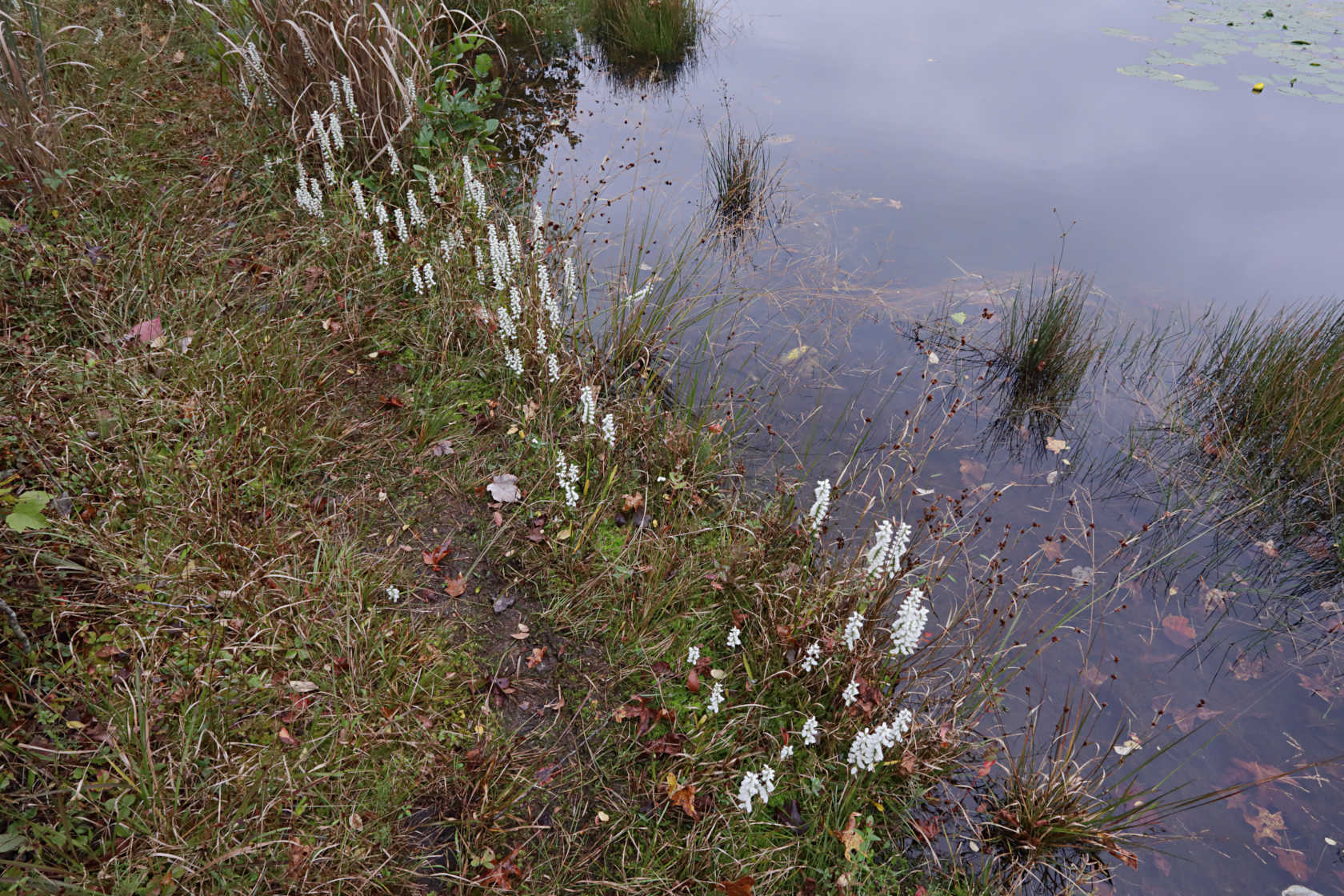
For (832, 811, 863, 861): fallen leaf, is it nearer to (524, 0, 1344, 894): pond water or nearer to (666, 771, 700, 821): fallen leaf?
(666, 771, 700, 821): fallen leaf

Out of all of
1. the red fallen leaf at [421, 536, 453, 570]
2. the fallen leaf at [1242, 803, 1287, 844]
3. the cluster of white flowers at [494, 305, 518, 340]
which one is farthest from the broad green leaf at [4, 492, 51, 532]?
the fallen leaf at [1242, 803, 1287, 844]

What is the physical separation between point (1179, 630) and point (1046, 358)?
1.93 metres

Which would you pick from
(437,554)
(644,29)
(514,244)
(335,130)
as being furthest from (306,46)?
(644,29)

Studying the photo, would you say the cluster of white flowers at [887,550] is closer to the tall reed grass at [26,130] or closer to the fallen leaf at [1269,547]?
the fallen leaf at [1269,547]

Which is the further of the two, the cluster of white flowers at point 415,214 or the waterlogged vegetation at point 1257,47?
the waterlogged vegetation at point 1257,47

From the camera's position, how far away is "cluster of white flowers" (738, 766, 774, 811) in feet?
7.27

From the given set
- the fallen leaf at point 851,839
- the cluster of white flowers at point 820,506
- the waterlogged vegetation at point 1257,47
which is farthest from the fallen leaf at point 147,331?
the waterlogged vegetation at point 1257,47

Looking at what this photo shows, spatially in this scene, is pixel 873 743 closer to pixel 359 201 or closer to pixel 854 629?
pixel 854 629

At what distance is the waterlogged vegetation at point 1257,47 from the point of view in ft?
26.7

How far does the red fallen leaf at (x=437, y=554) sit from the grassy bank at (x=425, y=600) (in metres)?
0.02

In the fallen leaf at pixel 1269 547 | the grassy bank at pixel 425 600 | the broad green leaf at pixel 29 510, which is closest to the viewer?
the broad green leaf at pixel 29 510

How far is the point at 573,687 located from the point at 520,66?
7.70 m

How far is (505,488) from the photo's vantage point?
128 inches

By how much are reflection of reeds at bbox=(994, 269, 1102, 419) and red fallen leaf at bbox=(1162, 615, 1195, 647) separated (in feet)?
4.99
